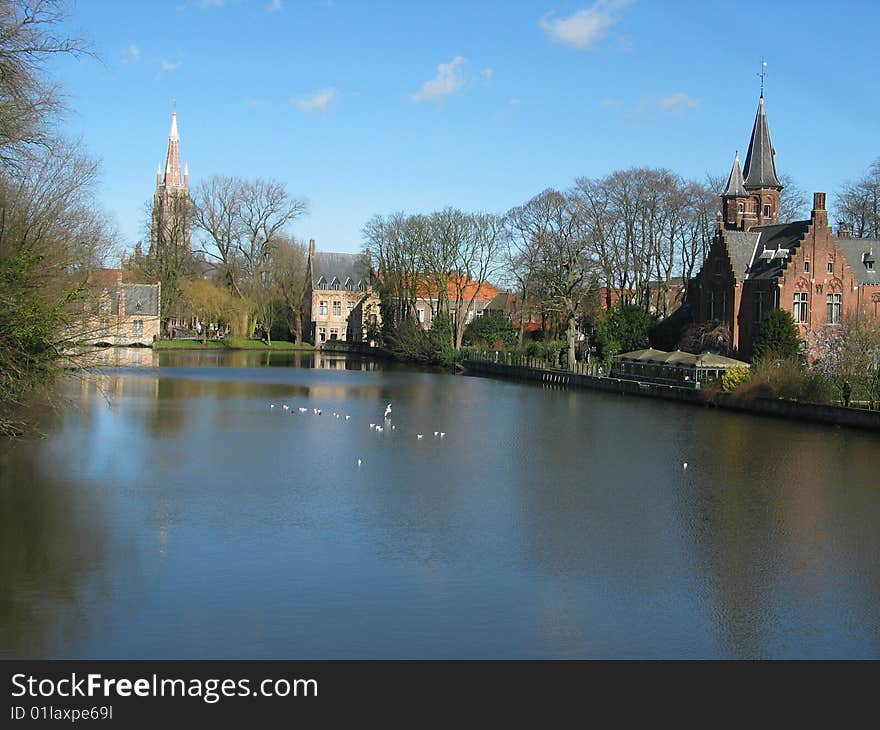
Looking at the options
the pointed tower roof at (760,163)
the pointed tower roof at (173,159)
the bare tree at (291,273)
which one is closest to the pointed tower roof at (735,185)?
the pointed tower roof at (760,163)

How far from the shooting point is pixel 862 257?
4434cm

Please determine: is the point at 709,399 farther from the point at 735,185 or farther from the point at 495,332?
the point at 495,332

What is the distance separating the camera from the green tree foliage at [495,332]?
60.6 meters

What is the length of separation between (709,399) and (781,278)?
10.7 metres

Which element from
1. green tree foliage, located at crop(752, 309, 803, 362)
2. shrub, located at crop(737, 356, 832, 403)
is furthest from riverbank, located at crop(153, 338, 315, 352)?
shrub, located at crop(737, 356, 832, 403)

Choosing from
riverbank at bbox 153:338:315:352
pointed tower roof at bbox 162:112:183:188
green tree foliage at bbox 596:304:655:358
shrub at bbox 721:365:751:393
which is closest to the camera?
shrub at bbox 721:365:751:393

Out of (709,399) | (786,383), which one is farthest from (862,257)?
(786,383)

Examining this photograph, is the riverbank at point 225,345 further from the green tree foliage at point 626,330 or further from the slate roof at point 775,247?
the slate roof at point 775,247

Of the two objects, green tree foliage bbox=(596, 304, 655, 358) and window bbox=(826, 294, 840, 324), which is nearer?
window bbox=(826, 294, 840, 324)

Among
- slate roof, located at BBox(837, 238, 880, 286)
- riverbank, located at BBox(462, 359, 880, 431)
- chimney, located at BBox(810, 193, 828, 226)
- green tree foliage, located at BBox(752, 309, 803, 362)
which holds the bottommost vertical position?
riverbank, located at BBox(462, 359, 880, 431)

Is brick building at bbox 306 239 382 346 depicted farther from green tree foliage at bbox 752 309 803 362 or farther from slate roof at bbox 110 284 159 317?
green tree foliage at bbox 752 309 803 362

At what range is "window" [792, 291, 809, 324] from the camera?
138 feet
